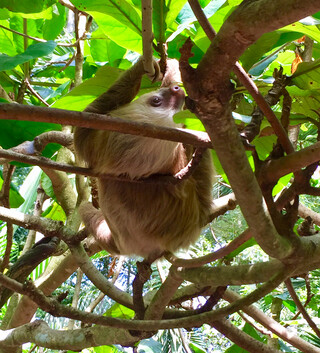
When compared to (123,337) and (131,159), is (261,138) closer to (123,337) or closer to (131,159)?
(131,159)

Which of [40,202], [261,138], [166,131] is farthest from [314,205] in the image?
[166,131]

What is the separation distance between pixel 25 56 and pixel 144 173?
691 mm

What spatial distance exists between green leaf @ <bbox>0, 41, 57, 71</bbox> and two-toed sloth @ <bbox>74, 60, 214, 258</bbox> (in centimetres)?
33

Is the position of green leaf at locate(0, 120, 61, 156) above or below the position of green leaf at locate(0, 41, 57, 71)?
below

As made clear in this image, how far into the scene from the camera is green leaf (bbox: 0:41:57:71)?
5.66 feet

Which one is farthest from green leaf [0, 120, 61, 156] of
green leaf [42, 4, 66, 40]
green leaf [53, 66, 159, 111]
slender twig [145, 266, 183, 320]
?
green leaf [42, 4, 66, 40]

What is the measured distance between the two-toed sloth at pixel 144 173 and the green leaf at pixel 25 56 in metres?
0.33

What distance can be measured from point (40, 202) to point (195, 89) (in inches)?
102

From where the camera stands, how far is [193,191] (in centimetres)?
222

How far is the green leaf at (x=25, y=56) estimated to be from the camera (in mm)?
1725

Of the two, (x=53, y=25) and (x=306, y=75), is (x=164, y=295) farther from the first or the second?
(x=53, y=25)

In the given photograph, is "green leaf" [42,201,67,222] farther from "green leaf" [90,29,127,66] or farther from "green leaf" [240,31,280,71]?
"green leaf" [240,31,280,71]

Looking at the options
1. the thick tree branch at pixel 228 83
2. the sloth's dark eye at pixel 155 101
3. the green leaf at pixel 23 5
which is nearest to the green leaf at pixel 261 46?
the sloth's dark eye at pixel 155 101

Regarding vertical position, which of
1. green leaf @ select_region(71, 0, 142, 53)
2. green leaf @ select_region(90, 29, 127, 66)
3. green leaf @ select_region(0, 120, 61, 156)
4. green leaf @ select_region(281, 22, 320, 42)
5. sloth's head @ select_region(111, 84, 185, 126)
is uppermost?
green leaf @ select_region(90, 29, 127, 66)
